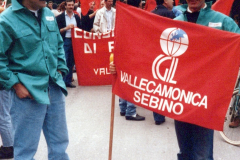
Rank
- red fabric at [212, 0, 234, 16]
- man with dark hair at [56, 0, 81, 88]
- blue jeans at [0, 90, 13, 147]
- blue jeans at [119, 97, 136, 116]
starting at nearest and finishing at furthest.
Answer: blue jeans at [0, 90, 13, 147]
red fabric at [212, 0, 234, 16]
blue jeans at [119, 97, 136, 116]
man with dark hair at [56, 0, 81, 88]

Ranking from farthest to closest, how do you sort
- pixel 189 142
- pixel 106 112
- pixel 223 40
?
pixel 106 112
pixel 189 142
pixel 223 40

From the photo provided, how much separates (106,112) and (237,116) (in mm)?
2110

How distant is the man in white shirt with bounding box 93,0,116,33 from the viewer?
7520 millimetres

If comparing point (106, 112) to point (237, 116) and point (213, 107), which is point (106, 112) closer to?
point (237, 116)

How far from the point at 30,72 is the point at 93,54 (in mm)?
4519

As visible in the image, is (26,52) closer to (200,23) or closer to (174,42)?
(174,42)

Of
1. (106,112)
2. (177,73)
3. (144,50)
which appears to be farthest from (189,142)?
(106,112)

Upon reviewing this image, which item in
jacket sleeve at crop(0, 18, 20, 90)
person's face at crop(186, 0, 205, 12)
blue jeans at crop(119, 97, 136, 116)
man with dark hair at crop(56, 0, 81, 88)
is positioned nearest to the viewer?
jacket sleeve at crop(0, 18, 20, 90)

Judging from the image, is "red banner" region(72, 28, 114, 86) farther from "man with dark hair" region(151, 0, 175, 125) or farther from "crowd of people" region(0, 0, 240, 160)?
"crowd of people" region(0, 0, 240, 160)

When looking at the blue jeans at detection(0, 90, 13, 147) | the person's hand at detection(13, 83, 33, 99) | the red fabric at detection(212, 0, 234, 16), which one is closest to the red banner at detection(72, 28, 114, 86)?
the red fabric at detection(212, 0, 234, 16)

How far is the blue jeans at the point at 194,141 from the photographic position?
288 cm

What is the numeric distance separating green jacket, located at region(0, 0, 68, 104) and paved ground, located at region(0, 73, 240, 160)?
1.58 meters

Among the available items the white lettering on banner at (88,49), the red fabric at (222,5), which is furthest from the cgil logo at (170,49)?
the white lettering on banner at (88,49)

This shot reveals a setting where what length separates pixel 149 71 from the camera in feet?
9.56
